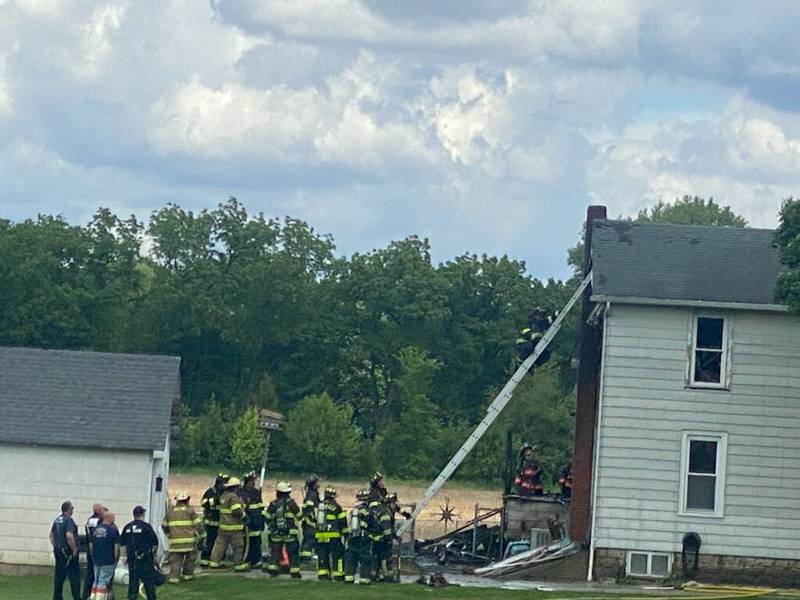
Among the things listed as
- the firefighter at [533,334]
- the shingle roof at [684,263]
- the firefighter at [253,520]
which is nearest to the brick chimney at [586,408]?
the firefighter at [533,334]

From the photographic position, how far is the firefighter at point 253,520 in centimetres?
2912

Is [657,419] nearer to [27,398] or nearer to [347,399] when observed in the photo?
[27,398]

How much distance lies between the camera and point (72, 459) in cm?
2964

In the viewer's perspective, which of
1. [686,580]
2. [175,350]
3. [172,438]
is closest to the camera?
[686,580]

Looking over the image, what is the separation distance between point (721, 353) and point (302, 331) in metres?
43.3

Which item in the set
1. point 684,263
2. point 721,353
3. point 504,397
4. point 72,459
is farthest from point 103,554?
point 684,263

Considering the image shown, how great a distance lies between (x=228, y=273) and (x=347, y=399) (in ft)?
26.3

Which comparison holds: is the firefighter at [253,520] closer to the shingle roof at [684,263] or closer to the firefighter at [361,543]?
the firefighter at [361,543]

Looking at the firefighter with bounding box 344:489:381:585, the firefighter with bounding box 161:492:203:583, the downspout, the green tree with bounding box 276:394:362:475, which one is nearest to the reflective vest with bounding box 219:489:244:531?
the firefighter with bounding box 161:492:203:583

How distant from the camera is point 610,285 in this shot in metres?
29.4

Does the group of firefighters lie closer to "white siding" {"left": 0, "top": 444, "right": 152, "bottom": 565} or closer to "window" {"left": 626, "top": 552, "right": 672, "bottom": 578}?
"white siding" {"left": 0, "top": 444, "right": 152, "bottom": 565}

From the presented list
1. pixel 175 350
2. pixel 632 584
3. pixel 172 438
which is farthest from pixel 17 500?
pixel 175 350

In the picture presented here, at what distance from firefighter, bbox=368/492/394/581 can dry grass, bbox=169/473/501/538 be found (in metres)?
16.5

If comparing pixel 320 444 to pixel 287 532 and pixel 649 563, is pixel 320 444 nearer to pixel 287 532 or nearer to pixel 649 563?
pixel 287 532
